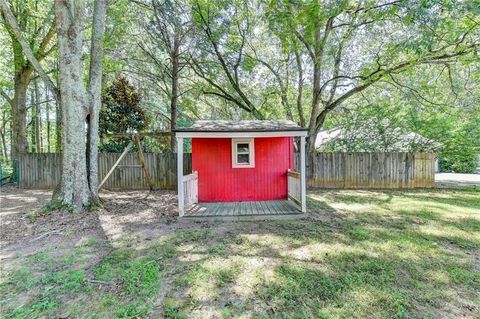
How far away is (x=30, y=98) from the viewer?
2122 centimetres

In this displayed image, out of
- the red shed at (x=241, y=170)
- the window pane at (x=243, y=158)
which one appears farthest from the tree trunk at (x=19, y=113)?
the window pane at (x=243, y=158)

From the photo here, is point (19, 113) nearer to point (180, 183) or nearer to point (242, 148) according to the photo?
point (180, 183)

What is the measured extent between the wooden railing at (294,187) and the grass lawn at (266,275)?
1.36 m

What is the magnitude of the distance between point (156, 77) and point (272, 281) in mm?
13311

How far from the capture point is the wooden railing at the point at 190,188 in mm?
6655

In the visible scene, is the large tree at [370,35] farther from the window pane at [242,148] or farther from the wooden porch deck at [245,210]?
the wooden porch deck at [245,210]

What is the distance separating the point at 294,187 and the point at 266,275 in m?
4.23

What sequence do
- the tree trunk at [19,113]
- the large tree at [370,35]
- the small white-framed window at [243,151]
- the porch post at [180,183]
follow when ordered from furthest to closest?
the tree trunk at [19,113]
the small white-framed window at [243,151]
the porch post at [180,183]
the large tree at [370,35]

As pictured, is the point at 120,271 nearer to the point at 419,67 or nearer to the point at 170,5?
the point at 170,5

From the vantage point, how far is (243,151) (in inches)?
314

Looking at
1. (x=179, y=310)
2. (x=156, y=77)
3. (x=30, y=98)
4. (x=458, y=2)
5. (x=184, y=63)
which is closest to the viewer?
(x=179, y=310)

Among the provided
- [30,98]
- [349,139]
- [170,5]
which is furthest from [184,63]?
[30,98]

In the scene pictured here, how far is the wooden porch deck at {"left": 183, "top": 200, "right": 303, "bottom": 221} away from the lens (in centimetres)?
612

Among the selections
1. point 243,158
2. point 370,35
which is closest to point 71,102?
point 243,158
